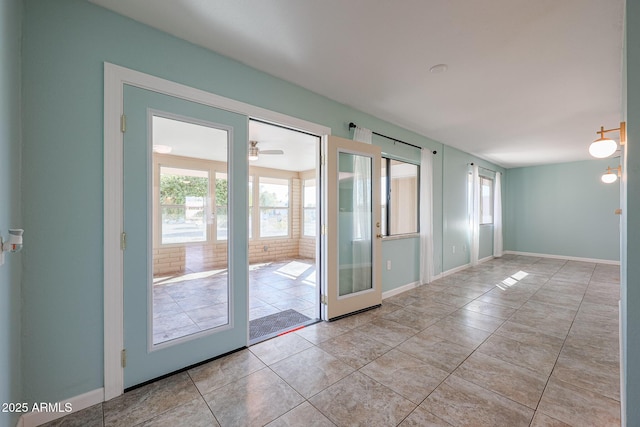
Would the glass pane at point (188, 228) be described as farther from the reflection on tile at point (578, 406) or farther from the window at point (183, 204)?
the reflection on tile at point (578, 406)

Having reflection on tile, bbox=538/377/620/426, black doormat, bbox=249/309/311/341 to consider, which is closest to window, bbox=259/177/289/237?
black doormat, bbox=249/309/311/341

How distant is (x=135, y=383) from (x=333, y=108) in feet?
10.7

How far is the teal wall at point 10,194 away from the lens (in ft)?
4.10

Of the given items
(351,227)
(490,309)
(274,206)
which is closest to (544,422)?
(490,309)

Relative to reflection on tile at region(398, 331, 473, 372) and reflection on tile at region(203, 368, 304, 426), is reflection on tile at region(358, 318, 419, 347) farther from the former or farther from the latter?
reflection on tile at region(203, 368, 304, 426)

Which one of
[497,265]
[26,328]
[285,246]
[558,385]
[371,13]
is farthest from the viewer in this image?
[285,246]

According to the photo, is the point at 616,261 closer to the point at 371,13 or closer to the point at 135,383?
the point at 371,13

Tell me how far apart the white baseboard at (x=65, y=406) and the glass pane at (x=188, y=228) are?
42 centimetres

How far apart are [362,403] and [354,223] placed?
2089 mm

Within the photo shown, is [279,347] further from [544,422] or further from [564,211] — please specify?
[564,211]

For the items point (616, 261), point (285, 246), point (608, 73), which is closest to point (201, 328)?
point (608, 73)

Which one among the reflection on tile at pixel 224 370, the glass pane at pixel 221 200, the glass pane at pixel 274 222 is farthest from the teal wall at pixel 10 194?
the glass pane at pixel 274 222

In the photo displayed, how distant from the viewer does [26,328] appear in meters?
1.54

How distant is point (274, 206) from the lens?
7535 mm
